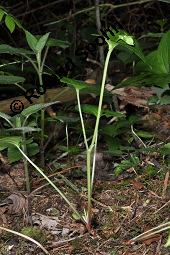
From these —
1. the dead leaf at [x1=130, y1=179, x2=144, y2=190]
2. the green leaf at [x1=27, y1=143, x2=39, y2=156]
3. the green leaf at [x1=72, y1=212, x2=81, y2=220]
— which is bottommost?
the green leaf at [x1=72, y1=212, x2=81, y2=220]

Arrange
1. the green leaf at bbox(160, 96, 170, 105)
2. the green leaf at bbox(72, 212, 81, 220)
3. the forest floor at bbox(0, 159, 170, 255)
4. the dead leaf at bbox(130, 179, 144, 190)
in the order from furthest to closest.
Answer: the green leaf at bbox(160, 96, 170, 105), the dead leaf at bbox(130, 179, 144, 190), the green leaf at bbox(72, 212, 81, 220), the forest floor at bbox(0, 159, 170, 255)

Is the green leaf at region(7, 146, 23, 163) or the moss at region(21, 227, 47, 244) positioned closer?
the moss at region(21, 227, 47, 244)

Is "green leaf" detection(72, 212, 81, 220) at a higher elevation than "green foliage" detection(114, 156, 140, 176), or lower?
lower

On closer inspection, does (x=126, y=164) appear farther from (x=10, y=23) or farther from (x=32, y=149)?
(x=10, y=23)

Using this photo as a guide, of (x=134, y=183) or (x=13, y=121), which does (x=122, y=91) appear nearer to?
(x=134, y=183)

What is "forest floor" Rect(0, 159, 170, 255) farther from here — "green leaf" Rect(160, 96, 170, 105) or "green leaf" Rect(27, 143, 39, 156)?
"green leaf" Rect(160, 96, 170, 105)

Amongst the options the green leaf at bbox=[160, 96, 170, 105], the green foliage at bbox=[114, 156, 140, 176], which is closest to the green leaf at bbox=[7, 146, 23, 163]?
the green foliage at bbox=[114, 156, 140, 176]

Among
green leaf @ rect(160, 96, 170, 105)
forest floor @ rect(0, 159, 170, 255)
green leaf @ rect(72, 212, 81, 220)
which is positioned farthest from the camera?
green leaf @ rect(160, 96, 170, 105)

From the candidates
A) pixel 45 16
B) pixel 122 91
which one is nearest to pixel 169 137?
pixel 122 91

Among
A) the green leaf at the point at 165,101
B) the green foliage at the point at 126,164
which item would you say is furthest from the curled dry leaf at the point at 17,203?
the green leaf at the point at 165,101

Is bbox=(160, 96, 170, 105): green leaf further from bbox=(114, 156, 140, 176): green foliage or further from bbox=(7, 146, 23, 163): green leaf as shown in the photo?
bbox=(7, 146, 23, 163): green leaf
